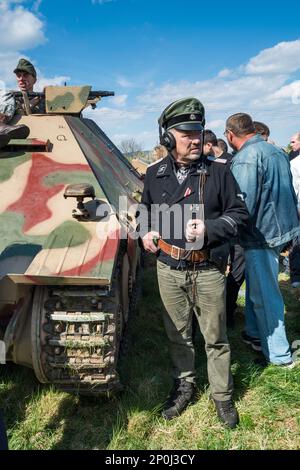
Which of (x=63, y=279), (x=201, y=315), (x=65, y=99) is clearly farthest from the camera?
(x=65, y=99)

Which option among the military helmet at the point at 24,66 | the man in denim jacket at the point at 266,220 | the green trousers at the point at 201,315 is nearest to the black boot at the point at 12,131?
the green trousers at the point at 201,315

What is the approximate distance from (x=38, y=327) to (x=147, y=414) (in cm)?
118

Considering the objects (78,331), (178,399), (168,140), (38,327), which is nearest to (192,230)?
(168,140)

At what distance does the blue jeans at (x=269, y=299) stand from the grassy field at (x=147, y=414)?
192mm

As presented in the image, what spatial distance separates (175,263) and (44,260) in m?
0.95

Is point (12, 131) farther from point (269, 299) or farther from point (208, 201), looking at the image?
point (269, 299)

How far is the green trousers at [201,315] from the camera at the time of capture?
3.30 metres

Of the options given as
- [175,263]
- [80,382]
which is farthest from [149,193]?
[80,382]

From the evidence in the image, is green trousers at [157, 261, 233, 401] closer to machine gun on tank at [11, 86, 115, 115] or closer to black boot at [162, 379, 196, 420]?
black boot at [162, 379, 196, 420]

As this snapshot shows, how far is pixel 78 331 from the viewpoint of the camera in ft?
10.3

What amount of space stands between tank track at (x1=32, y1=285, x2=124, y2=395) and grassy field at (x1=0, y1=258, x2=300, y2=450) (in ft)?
1.73

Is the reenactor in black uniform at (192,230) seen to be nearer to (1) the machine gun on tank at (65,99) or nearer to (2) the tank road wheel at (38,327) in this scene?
(2) the tank road wheel at (38,327)

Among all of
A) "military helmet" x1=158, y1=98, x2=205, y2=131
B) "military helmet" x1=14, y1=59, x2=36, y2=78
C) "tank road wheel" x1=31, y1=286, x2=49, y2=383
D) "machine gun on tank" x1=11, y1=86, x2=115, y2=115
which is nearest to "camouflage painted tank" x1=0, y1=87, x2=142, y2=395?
"tank road wheel" x1=31, y1=286, x2=49, y2=383
